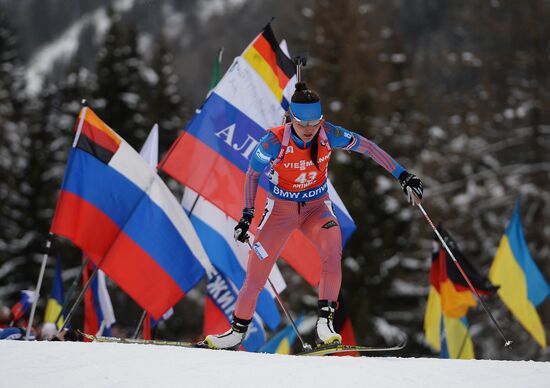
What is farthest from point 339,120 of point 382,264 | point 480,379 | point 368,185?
point 480,379

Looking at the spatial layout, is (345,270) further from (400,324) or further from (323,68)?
(323,68)

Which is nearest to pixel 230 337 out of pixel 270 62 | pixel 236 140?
pixel 236 140

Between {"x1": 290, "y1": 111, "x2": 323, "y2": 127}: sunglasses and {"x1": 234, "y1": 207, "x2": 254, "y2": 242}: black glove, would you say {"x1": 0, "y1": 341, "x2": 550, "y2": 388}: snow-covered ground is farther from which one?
{"x1": 290, "y1": 111, "x2": 323, "y2": 127}: sunglasses

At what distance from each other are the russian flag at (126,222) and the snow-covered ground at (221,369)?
10.3 feet

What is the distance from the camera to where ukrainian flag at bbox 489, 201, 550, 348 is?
9555 mm

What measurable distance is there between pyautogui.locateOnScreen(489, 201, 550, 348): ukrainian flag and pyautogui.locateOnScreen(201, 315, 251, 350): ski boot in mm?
5259

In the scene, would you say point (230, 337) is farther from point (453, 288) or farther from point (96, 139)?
point (453, 288)

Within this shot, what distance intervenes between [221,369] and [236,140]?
4.55 meters

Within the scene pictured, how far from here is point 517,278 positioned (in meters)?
9.66

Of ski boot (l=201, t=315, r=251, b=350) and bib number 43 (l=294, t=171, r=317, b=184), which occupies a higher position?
bib number 43 (l=294, t=171, r=317, b=184)

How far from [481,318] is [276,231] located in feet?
50.2

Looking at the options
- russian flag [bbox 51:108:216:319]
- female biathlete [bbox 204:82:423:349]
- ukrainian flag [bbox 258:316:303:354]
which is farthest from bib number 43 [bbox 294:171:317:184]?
ukrainian flag [bbox 258:316:303:354]

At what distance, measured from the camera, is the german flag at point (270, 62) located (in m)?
8.27

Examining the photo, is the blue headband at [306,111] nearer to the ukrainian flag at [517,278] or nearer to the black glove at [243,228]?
the black glove at [243,228]
